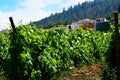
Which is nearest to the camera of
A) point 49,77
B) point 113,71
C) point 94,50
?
point 113,71

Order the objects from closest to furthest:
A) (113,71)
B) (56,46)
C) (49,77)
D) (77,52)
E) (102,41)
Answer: (113,71) → (49,77) → (56,46) → (77,52) → (102,41)

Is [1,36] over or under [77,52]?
over

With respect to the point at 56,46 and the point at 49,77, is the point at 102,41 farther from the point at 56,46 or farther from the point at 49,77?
the point at 49,77

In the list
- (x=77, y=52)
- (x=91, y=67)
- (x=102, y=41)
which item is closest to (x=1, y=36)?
(x=77, y=52)

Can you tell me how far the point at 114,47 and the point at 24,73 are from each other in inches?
125

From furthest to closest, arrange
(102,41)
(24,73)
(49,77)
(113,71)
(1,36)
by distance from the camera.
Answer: (102,41), (1,36), (49,77), (24,73), (113,71)

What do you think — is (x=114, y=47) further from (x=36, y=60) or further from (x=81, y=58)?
(x=81, y=58)

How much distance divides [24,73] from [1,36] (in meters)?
4.80

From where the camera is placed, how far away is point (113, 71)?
37.2 ft

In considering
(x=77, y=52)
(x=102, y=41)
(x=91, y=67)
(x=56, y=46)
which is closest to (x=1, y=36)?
(x=56, y=46)

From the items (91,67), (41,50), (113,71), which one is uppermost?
(41,50)

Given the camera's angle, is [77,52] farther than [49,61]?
Yes

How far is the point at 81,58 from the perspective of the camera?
18938mm

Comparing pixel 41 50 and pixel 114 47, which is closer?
pixel 114 47
